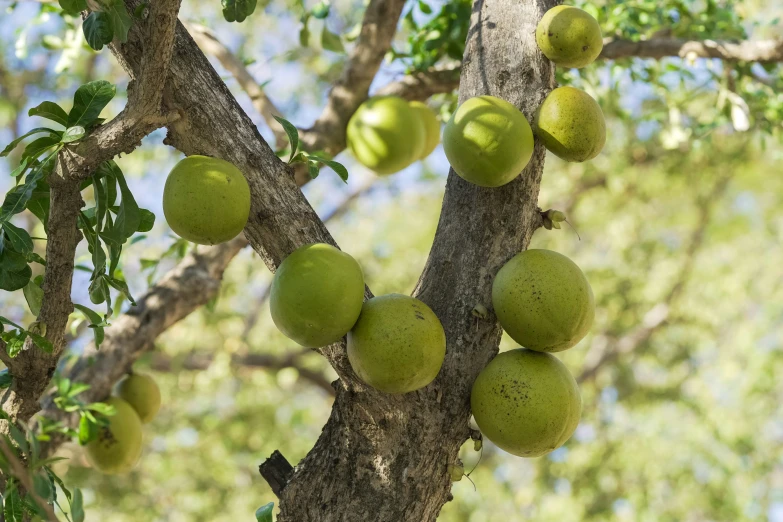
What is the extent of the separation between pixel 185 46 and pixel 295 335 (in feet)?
2.34

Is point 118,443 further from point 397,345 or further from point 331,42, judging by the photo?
point 331,42

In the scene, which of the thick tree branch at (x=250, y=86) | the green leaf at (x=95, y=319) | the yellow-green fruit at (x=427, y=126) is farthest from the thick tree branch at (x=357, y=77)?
the green leaf at (x=95, y=319)

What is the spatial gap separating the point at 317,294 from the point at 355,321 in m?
0.13

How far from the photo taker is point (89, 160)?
1.51m

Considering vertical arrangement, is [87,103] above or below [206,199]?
above

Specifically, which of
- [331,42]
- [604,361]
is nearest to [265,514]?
[331,42]

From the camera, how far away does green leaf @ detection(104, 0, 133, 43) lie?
4.77 feet

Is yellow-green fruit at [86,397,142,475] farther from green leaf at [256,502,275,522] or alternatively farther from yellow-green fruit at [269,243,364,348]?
yellow-green fruit at [269,243,364,348]

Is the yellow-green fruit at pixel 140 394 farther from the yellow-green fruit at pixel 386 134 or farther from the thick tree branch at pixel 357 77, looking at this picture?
the yellow-green fruit at pixel 386 134

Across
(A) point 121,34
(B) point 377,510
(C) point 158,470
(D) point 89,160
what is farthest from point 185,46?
(C) point 158,470

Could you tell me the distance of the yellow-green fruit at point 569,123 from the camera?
1.83 metres

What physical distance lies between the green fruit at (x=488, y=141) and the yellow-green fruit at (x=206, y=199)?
527 millimetres

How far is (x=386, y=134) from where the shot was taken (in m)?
2.56

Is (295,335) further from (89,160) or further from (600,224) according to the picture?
(600,224)
